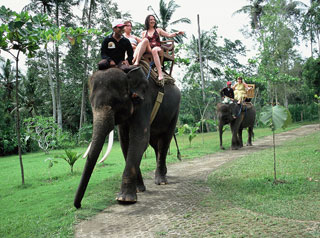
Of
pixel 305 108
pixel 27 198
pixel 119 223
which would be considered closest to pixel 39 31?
pixel 27 198

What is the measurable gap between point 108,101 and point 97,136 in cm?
50

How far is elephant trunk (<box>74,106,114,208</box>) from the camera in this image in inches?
150

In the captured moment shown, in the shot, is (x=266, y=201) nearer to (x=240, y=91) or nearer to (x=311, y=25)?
(x=240, y=91)

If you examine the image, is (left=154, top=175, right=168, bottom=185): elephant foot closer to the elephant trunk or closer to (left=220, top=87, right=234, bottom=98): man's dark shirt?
the elephant trunk

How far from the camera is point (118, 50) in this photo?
4.64m

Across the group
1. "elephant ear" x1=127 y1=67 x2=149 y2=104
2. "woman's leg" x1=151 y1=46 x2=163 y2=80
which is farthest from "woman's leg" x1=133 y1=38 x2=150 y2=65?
"elephant ear" x1=127 y1=67 x2=149 y2=104

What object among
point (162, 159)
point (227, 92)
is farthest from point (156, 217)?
point (227, 92)

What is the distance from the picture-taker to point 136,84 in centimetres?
447

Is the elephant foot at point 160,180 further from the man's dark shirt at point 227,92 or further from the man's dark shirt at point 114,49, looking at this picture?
the man's dark shirt at point 227,92

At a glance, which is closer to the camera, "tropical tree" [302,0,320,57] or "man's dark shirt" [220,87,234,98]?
"man's dark shirt" [220,87,234,98]

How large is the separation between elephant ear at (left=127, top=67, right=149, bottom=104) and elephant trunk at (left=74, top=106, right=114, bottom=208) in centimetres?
49

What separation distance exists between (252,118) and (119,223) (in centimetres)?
1074

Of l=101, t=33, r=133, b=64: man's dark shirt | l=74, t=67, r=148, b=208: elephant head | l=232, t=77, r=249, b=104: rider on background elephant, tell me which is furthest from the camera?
l=232, t=77, r=249, b=104: rider on background elephant

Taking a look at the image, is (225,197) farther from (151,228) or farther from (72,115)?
(72,115)
